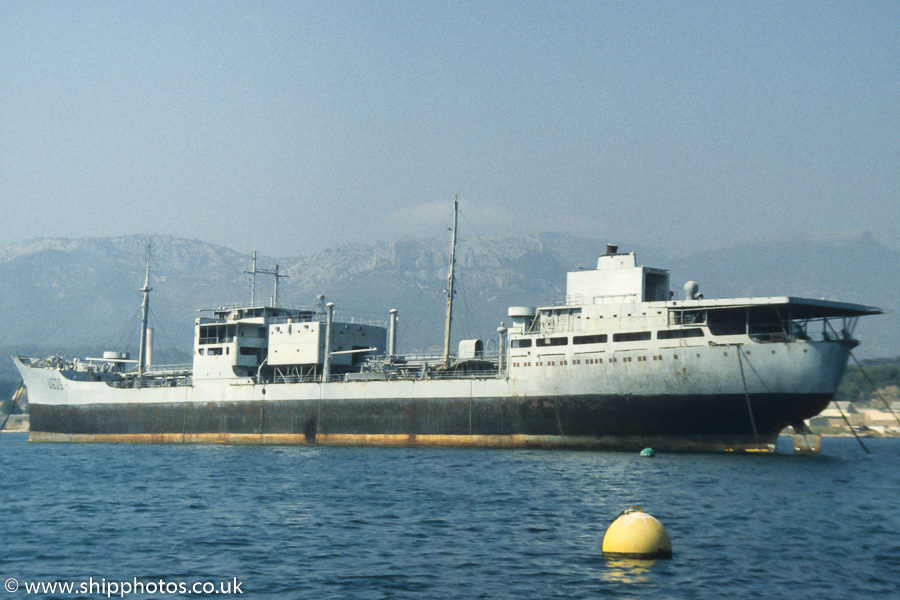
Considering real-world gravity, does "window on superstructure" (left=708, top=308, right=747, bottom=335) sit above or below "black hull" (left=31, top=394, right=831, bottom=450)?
above

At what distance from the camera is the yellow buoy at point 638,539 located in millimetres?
19094

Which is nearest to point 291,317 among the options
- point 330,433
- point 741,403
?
point 330,433

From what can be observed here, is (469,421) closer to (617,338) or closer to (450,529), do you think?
(617,338)

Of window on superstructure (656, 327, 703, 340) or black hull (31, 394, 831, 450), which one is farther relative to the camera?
window on superstructure (656, 327, 703, 340)

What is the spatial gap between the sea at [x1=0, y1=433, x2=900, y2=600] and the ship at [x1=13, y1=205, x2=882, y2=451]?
3211 mm

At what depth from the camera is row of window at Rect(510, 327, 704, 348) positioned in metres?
43.2

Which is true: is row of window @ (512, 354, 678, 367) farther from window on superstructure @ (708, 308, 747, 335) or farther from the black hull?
window on superstructure @ (708, 308, 747, 335)

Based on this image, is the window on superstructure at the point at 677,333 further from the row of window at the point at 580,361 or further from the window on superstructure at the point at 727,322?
the window on superstructure at the point at 727,322

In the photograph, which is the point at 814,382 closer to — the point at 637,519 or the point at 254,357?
the point at 637,519

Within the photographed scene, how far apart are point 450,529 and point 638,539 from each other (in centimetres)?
619

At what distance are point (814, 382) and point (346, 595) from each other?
102ft

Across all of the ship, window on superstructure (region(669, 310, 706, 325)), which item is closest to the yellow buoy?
the ship

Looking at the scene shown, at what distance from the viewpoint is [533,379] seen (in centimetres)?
4731

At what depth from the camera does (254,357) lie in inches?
2375
